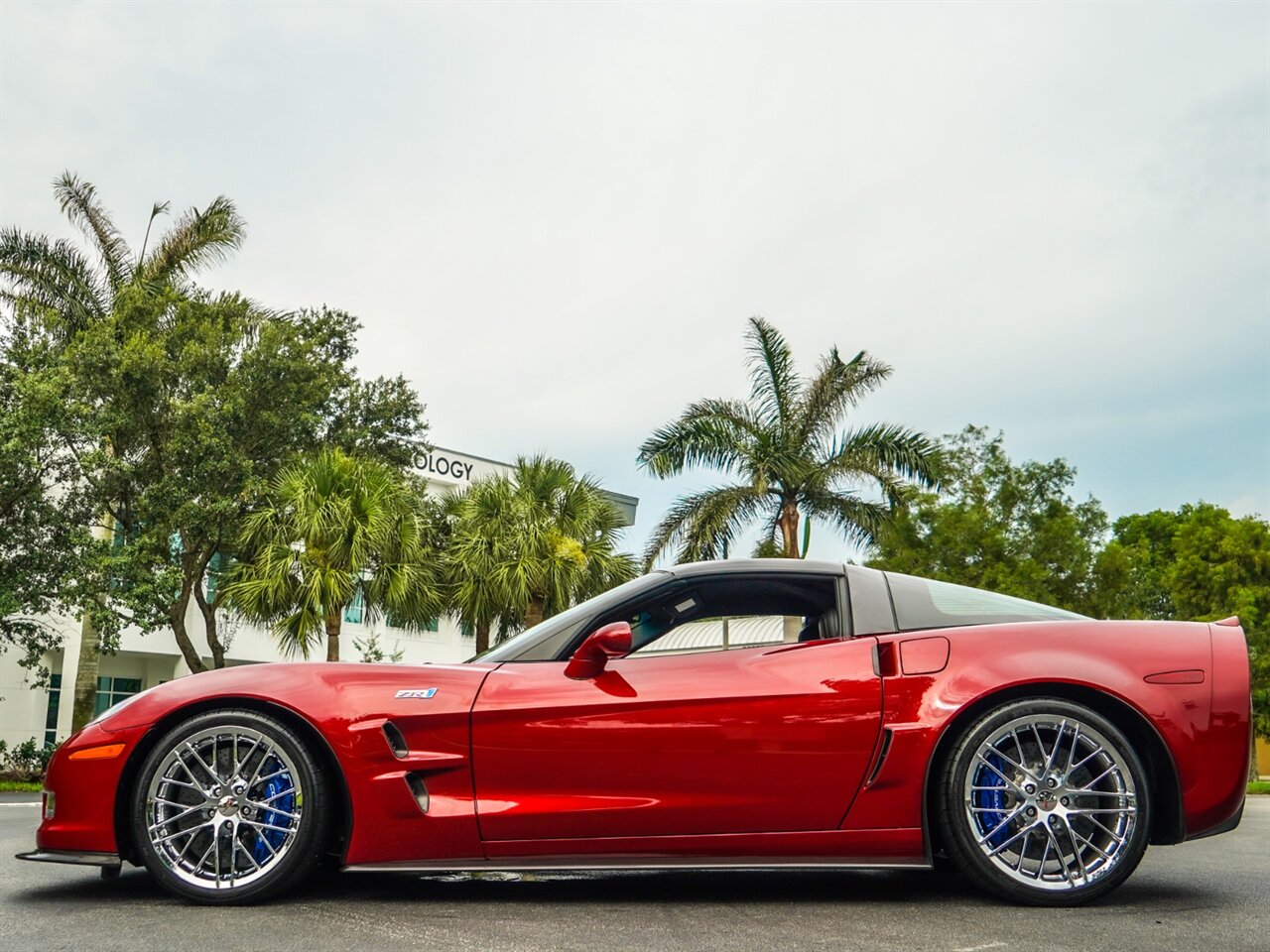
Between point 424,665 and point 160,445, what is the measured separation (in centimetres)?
2108

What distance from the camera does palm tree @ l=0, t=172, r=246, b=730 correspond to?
2447 cm

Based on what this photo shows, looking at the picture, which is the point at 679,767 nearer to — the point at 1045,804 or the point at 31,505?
the point at 1045,804

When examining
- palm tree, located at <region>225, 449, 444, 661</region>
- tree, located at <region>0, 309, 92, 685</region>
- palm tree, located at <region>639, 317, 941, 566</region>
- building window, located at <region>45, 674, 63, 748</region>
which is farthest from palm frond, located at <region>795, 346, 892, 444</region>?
building window, located at <region>45, 674, 63, 748</region>

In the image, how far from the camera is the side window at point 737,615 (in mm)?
4684

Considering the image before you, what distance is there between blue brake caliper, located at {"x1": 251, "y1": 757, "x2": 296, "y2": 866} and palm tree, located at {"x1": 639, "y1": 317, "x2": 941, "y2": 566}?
20.2m

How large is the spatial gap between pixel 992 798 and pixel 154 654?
33.1 m

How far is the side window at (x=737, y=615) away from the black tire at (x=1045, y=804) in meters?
0.69

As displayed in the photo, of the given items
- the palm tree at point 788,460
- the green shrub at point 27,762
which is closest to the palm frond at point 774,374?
the palm tree at point 788,460

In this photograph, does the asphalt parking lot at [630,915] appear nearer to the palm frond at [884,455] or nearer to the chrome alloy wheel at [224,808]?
the chrome alloy wheel at [224,808]

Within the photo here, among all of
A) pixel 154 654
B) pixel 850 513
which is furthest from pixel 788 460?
pixel 154 654

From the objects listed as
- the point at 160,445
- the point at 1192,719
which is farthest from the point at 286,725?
the point at 160,445

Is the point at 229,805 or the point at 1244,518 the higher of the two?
the point at 1244,518

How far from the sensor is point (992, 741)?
4.35 m

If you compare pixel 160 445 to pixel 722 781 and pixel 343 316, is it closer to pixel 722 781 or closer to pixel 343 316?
pixel 343 316
